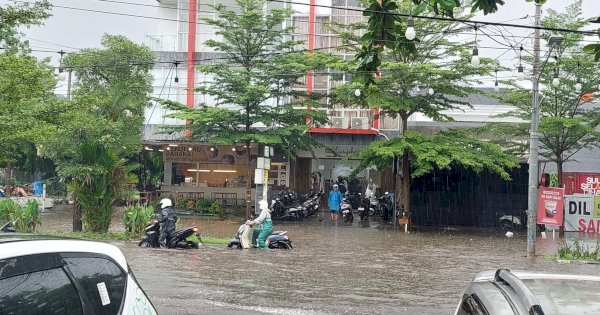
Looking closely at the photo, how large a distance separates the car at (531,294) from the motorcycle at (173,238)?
14.0 metres

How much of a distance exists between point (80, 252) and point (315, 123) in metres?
27.7

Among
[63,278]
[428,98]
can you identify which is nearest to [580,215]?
[428,98]

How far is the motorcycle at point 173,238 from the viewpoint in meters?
16.5

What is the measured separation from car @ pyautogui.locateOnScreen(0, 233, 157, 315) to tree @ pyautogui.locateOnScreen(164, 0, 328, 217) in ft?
80.0

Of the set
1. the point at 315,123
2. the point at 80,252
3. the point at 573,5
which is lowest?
the point at 80,252

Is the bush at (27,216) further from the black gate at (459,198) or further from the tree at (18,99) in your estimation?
the black gate at (459,198)

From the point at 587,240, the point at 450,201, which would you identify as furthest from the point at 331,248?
the point at 450,201

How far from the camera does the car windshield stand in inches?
87.7

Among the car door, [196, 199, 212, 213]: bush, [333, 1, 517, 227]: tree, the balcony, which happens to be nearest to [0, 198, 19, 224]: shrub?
[333, 1, 517, 227]: tree

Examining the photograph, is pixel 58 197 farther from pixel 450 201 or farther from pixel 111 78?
pixel 450 201

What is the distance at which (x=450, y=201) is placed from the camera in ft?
103

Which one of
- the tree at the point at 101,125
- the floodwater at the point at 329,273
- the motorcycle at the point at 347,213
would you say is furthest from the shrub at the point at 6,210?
the motorcycle at the point at 347,213

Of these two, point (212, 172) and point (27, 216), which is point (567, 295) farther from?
point (212, 172)

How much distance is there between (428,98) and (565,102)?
5541 mm
